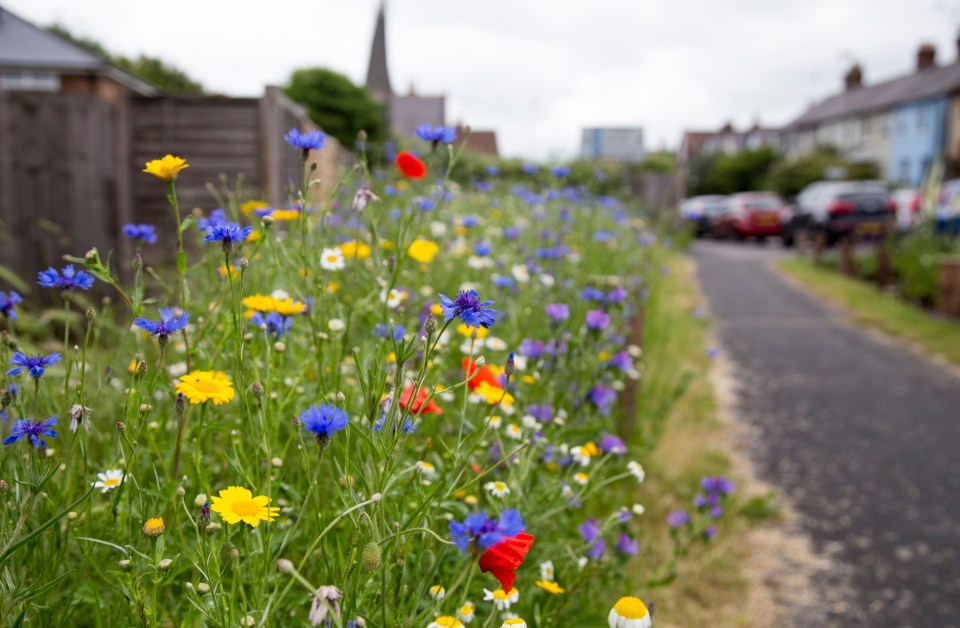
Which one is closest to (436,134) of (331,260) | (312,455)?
(331,260)

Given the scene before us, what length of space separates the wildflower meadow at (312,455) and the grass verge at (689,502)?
0.54 ft

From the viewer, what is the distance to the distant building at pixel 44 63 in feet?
52.5

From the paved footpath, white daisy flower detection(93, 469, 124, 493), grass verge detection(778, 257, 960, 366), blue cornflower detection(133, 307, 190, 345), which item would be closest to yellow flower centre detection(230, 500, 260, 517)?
blue cornflower detection(133, 307, 190, 345)

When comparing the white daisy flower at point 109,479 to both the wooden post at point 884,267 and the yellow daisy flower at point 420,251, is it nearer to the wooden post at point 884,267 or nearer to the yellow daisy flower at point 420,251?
the yellow daisy flower at point 420,251

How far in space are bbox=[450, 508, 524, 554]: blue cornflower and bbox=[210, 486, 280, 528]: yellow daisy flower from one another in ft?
1.04

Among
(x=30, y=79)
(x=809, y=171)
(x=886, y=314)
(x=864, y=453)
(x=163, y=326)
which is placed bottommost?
(x=864, y=453)

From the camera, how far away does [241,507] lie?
1118mm

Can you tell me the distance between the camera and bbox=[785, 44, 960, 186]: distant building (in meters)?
34.8

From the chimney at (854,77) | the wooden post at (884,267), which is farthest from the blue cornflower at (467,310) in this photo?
the chimney at (854,77)

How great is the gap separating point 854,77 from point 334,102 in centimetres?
3632

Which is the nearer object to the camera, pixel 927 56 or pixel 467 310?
pixel 467 310

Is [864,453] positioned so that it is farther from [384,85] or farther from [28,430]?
[384,85]

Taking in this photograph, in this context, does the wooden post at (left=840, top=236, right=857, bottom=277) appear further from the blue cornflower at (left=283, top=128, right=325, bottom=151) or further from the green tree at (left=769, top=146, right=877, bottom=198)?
the green tree at (left=769, top=146, right=877, bottom=198)

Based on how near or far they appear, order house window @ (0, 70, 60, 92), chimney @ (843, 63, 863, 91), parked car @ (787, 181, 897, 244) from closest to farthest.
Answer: house window @ (0, 70, 60, 92)
parked car @ (787, 181, 897, 244)
chimney @ (843, 63, 863, 91)
